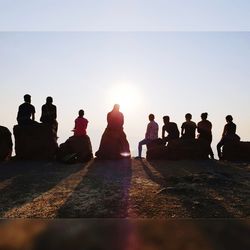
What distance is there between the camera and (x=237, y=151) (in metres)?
17.0

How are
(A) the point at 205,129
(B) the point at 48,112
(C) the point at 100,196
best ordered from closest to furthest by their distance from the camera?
1. (C) the point at 100,196
2. (B) the point at 48,112
3. (A) the point at 205,129

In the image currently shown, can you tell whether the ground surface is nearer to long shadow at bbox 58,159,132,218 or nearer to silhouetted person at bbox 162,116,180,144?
long shadow at bbox 58,159,132,218

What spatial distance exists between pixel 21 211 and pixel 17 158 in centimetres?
949

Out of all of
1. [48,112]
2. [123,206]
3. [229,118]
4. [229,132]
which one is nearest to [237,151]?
[229,132]

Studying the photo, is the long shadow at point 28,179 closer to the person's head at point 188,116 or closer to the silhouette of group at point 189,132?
the silhouette of group at point 189,132

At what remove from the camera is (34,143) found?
1659cm

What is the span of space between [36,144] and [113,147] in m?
3.04

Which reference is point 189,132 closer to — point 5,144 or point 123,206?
point 5,144

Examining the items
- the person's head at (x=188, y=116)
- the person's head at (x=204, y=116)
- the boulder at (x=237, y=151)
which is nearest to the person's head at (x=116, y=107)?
the person's head at (x=188, y=116)

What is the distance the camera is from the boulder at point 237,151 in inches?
664

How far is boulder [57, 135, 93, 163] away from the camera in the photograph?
51.4ft

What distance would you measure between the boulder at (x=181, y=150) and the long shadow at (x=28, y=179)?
→ 3.51 meters

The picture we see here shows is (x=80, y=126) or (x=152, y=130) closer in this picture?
(x=80, y=126)

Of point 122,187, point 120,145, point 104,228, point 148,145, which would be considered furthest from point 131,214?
point 148,145
